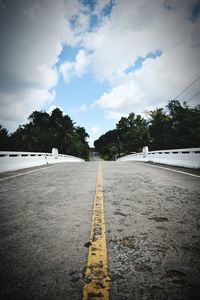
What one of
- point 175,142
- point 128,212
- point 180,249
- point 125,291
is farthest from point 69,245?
point 175,142

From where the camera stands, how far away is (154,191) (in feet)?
17.5

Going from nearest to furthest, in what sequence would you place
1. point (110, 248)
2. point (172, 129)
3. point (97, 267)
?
point (97, 267) → point (110, 248) → point (172, 129)

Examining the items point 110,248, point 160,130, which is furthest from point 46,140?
point 110,248

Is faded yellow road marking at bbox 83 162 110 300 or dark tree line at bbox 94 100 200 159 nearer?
faded yellow road marking at bbox 83 162 110 300

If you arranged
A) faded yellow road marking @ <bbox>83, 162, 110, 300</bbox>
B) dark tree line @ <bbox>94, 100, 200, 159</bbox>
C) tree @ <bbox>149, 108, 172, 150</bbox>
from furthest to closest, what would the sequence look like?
tree @ <bbox>149, 108, 172, 150</bbox> → dark tree line @ <bbox>94, 100, 200, 159</bbox> → faded yellow road marking @ <bbox>83, 162, 110, 300</bbox>

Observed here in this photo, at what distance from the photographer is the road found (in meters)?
1.68

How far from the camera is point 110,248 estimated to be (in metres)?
2.33

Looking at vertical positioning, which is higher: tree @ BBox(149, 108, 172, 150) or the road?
tree @ BBox(149, 108, 172, 150)

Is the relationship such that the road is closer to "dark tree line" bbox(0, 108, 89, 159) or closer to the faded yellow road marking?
the faded yellow road marking

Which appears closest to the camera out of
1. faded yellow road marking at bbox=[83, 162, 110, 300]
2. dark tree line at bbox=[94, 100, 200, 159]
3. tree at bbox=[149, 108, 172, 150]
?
faded yellow road marking at bbox=[83, 162, 110, 300]

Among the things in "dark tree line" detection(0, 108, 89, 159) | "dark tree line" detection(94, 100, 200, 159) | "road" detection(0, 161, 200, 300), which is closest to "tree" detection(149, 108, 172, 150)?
"dark tree line" detection(94, 100, 200, 159)

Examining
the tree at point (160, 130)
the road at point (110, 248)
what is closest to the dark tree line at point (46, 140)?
the tree at point (160, 130)

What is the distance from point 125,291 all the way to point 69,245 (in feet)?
3.16

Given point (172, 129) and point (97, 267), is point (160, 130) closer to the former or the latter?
point (172, 129)
